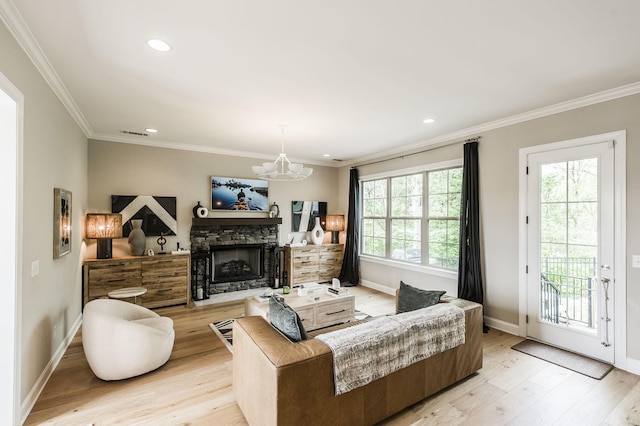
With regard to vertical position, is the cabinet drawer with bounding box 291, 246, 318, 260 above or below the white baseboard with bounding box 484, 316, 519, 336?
above

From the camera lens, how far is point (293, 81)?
8.99ft

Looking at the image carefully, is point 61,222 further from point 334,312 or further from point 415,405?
point 415,405

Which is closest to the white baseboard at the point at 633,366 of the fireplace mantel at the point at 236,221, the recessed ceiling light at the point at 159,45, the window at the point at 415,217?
the window at the point at 415,217

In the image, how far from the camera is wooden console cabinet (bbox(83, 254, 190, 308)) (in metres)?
4.21

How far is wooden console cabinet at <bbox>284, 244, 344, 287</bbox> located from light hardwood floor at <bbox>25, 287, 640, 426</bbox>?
2841 mm

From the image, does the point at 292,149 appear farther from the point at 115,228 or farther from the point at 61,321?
the point at 61,321

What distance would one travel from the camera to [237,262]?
5.84 metres

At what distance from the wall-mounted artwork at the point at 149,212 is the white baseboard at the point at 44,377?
1714 mm

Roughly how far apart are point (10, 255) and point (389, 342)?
267 cm

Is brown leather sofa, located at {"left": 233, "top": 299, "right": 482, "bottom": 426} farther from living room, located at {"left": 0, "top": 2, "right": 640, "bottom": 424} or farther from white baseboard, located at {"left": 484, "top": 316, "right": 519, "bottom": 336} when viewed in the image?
white baseboard, located at {"left": 484, "top": 316, "right": 519, "bottom": 336}

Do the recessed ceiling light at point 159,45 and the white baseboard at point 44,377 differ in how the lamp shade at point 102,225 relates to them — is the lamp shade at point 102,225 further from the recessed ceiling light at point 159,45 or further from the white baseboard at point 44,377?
the recessed ceiling light at point 159,45

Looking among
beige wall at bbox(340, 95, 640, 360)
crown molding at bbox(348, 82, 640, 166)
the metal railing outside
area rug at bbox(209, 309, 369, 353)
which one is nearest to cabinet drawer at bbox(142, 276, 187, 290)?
area rug at bbox(209, 309, 369, 353)

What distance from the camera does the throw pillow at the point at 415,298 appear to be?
2.94m

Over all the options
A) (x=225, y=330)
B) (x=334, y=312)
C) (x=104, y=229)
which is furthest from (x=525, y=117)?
(x=104, y=229)
